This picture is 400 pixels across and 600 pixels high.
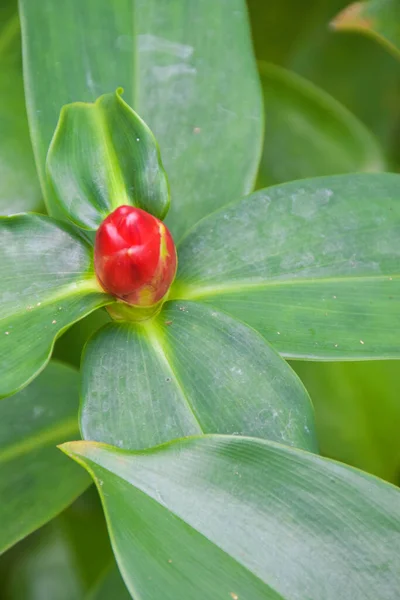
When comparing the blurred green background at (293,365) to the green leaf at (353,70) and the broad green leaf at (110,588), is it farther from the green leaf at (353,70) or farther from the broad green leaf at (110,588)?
the green leaf at (353,70)

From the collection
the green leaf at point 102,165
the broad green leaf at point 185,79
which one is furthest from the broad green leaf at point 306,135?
the green leaf at point 102,165

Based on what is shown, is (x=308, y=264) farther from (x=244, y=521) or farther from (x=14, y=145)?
(x=14, y=145)

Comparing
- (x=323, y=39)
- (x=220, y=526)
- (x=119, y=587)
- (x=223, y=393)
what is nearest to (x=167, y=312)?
(x=223, y=393)

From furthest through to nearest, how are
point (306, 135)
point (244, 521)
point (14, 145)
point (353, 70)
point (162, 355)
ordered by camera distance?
point (353, 70) → point (306, 135) → point (14, 145) → point (162, 355) → point (244, 521)

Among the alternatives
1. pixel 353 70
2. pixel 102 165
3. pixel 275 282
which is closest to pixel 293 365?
pixel 275 282

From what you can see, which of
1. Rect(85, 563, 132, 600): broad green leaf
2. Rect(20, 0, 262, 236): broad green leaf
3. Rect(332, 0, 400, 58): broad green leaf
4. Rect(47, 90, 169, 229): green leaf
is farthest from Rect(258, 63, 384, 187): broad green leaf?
Rect(85, 563, 132, 600): broad green leaf

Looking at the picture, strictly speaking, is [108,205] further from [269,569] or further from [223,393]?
[269,569]
